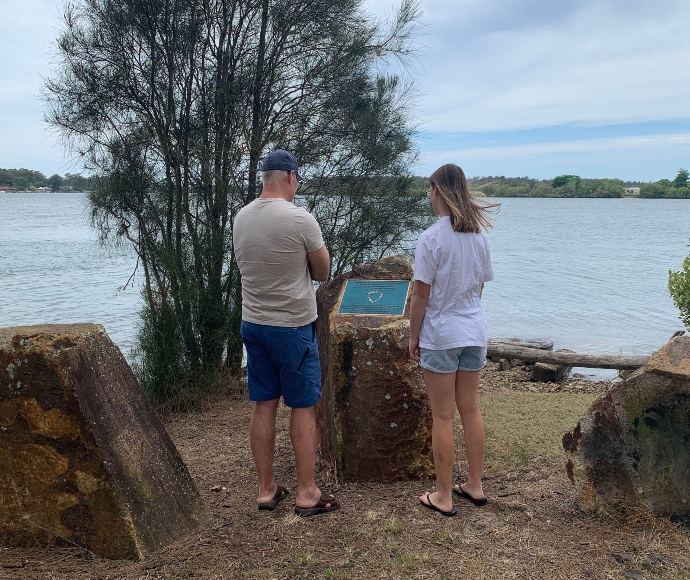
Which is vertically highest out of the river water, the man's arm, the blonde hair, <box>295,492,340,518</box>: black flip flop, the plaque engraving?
the blonde hair

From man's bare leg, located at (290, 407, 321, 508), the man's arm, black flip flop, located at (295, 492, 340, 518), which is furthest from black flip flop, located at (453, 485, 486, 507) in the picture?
the man's arm

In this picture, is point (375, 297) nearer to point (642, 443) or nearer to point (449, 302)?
point (449, 302)

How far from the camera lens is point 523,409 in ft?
23.8

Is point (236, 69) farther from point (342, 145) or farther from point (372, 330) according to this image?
point (372, 330)

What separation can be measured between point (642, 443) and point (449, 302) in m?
1.34

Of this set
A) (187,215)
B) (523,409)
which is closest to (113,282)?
(187,215)

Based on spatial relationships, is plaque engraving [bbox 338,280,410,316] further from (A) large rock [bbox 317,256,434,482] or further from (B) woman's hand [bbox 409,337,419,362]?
(B) woman's hand [bbox 409,337,419,362]

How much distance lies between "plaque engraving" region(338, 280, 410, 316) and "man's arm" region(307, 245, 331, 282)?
754 mm

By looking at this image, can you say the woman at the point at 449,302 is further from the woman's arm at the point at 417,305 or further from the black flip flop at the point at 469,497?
the black flip flop at the point at 469,497

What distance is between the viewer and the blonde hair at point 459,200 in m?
3.64

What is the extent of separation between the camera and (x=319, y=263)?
3811 millimetres

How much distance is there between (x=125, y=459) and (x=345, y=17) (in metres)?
6.20

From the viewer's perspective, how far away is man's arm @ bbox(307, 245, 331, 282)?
149 inches

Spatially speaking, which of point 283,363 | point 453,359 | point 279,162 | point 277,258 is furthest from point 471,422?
point 279,162
